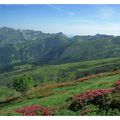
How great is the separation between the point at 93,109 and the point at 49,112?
78.8 inches

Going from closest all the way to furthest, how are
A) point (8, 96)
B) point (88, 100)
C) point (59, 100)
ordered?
1. point (88, 100)
2. point (59, 100)
3. point (8, 96)

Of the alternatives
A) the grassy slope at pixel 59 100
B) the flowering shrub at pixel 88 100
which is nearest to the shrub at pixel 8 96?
the grassy slope at pixel 59 100

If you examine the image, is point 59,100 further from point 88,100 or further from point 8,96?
point 8,96

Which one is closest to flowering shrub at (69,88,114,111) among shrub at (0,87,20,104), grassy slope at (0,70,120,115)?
grassy slope at (0,70,120,115)

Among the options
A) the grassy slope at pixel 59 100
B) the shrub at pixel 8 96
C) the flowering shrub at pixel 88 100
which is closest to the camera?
the flowering shrub at pixel 88 100

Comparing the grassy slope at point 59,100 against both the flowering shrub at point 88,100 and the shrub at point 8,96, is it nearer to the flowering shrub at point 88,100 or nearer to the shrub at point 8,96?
the flowering shrub at point 88,100

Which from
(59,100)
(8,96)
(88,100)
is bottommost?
(8,96)

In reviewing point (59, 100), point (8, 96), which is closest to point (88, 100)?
point (59, 100)

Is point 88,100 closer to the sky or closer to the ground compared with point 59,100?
closer to the sky

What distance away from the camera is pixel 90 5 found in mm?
11578

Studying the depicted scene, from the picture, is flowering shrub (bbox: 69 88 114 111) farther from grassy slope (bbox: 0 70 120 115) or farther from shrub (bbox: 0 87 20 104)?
shrub (bbox: 0 87 20 104)
